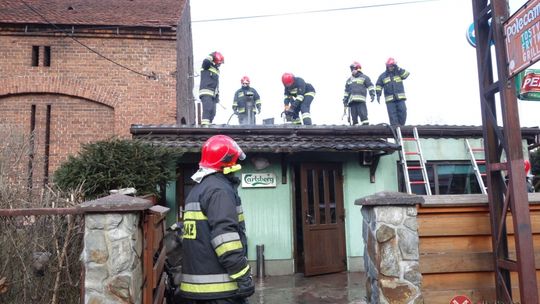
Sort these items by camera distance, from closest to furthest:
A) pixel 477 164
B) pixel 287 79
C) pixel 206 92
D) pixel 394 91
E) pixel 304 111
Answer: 1. pixel 477 164
2. pixel 206 92
3. pixel 394 91
4. pixel 304 111
5. pixel 287 79

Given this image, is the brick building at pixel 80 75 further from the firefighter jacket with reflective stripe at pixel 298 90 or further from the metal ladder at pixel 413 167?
the metal ladder at pixel 413 167

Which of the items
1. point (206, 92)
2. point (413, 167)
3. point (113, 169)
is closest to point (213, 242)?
point (113, 169)

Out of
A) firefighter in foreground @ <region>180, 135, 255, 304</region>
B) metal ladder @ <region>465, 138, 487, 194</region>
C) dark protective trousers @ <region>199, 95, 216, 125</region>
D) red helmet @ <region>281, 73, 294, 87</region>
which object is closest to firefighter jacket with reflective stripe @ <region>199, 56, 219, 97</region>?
dark protective trousers @ <region>199, 95, 216, 125</region>

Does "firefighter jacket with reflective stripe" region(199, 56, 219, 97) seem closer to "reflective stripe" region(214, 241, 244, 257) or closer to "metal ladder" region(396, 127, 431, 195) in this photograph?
"metal ladder" region(396, 127, 431, 195)

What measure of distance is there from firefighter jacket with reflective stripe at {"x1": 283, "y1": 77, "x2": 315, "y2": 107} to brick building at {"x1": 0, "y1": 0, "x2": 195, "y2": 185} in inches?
130

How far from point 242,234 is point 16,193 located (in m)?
3.01

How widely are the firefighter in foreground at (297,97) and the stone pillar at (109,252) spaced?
7.88 m

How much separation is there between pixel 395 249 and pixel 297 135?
469 centimetres

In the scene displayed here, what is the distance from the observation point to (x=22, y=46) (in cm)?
1099

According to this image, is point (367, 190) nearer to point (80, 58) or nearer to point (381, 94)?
point (381, 94)

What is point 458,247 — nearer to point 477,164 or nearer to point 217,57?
point 477,164

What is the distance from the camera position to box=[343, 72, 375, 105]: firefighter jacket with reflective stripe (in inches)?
416

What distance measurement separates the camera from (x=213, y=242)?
3.04 metres

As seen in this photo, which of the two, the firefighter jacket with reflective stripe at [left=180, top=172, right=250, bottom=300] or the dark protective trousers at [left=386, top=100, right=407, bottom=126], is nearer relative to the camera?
the firefighter jacket with reflective stripe at [left=180, top=172, right=250, bottom=300]
